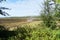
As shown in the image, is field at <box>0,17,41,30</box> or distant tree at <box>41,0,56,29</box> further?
distant tree at <box>41,0,56,29</box>

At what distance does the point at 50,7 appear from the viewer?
2584cm

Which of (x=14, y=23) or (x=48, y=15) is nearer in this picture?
(x=48, y=15)

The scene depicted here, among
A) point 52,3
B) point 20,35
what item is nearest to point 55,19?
point 52,3

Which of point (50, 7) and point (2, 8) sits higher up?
point (2, 8)

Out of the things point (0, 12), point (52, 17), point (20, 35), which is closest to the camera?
point (20, 35)

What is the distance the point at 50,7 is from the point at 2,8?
8926mm

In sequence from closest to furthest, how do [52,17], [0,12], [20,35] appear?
1. [20,35]
2. [0,12]
3. [52,17]

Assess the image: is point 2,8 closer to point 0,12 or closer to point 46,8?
point 0,12

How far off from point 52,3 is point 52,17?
215 cm

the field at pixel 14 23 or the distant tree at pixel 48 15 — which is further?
the distant tree at pixel 48 15

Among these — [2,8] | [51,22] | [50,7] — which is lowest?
[51,22]

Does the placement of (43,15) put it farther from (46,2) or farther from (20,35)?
(20,35)

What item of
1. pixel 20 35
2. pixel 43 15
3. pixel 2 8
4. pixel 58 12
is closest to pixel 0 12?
pixel 2 8

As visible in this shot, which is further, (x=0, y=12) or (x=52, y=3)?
(x=52, y=3)
